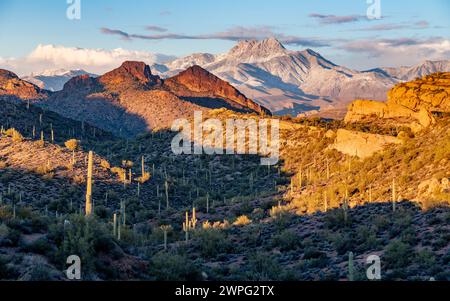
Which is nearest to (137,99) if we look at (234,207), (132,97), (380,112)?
(132,97)

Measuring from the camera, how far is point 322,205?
38.4 metres

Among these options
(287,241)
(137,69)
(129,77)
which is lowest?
(287,241)

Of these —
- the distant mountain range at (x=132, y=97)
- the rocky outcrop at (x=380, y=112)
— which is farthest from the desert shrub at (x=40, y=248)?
the distant mountain range at (x=132, y=97)

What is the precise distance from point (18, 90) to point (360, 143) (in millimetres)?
101490

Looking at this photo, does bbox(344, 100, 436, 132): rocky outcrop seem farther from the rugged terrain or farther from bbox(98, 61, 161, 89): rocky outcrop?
bbox(98, 61, 161, 89): rocky outcrop

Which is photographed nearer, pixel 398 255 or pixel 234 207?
pixel 398 255

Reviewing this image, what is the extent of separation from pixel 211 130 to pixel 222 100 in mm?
69467

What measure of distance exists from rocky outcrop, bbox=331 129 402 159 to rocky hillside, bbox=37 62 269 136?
5304 centimetres

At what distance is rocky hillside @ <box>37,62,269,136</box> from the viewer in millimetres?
118938

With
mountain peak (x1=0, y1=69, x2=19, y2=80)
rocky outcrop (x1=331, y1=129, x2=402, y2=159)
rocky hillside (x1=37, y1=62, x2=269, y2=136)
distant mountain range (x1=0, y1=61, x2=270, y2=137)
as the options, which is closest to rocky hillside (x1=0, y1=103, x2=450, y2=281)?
rocky outcrop (x1=331, y1=129, x2=402, y2=159)

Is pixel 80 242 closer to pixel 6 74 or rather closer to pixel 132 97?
pixel 132 97

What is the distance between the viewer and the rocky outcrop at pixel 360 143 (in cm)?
4966

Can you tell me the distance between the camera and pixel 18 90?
135500mm

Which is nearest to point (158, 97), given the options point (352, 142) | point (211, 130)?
point (211, 130)
